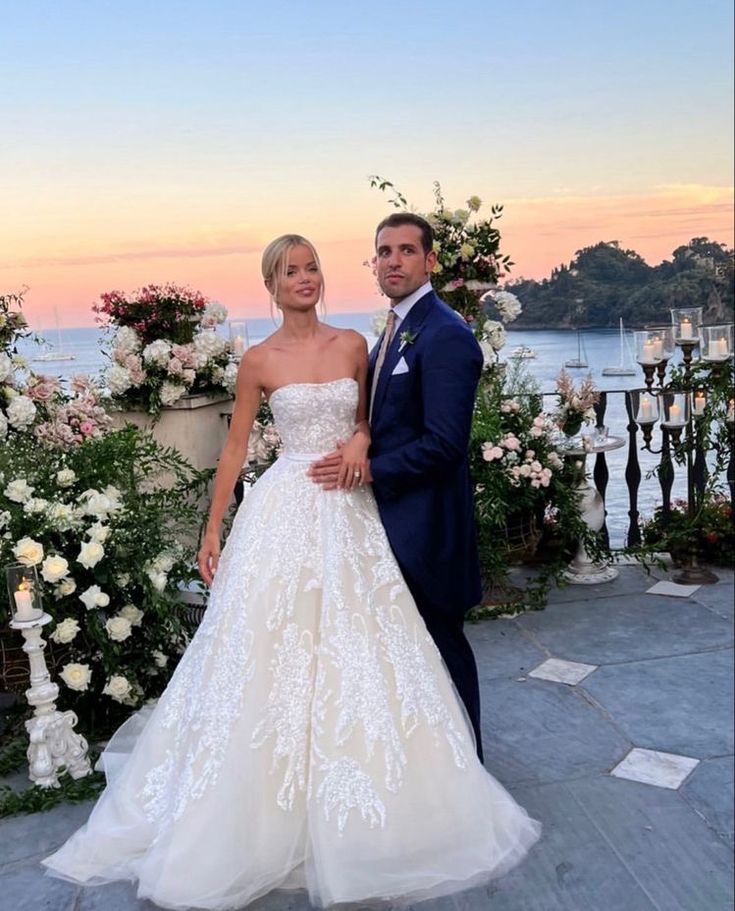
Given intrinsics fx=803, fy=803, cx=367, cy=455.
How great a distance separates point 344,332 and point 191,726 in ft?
4.14

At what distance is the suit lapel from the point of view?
2.38 metres

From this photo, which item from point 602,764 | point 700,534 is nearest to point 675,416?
point 700,534

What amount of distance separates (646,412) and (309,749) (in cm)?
322

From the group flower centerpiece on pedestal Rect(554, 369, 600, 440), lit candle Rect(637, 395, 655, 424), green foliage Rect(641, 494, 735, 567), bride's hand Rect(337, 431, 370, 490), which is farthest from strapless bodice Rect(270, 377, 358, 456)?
green foliage Rect(641, 494, 735, 567)

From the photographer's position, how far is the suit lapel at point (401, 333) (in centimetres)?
238

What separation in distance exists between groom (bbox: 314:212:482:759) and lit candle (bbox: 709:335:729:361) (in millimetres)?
2856

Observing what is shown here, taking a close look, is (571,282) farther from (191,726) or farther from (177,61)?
(177,61)

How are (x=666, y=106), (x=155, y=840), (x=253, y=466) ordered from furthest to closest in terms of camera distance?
(x=253, y=466)
(x=155, y=840)
(x=666, y=106)

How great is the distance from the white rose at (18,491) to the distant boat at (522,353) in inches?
115

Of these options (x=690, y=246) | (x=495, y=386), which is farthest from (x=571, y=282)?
(x=495, y=386)

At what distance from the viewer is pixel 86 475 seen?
Answer: 10.8ft

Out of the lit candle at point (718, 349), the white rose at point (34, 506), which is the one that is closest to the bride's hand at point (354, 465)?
the white rose at point (34, 506)

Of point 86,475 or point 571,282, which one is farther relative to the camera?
point 86,475

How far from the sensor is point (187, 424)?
15.1ft
